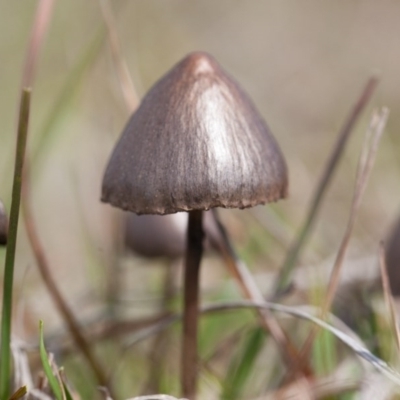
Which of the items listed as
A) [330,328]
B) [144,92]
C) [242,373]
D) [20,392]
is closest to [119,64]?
[242,373]

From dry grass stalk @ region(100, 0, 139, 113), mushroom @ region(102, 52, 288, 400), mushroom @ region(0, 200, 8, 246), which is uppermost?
dry grass stalk @ region(100, 0, 139, 113)

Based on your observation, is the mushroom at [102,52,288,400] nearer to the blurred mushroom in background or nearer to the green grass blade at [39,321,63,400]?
the green grass blade at [39,321,63,400]

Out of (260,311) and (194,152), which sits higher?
(194,152)

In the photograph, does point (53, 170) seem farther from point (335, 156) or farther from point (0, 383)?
point (0, 383)

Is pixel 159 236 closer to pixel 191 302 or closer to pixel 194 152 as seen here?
pixel 191 302

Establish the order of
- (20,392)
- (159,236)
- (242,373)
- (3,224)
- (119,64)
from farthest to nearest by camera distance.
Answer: (159,236) < (119,64) < (242,373) < (3,224) < (20,392)

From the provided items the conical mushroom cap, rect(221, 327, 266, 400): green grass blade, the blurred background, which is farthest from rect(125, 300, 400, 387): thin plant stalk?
the blurred background
